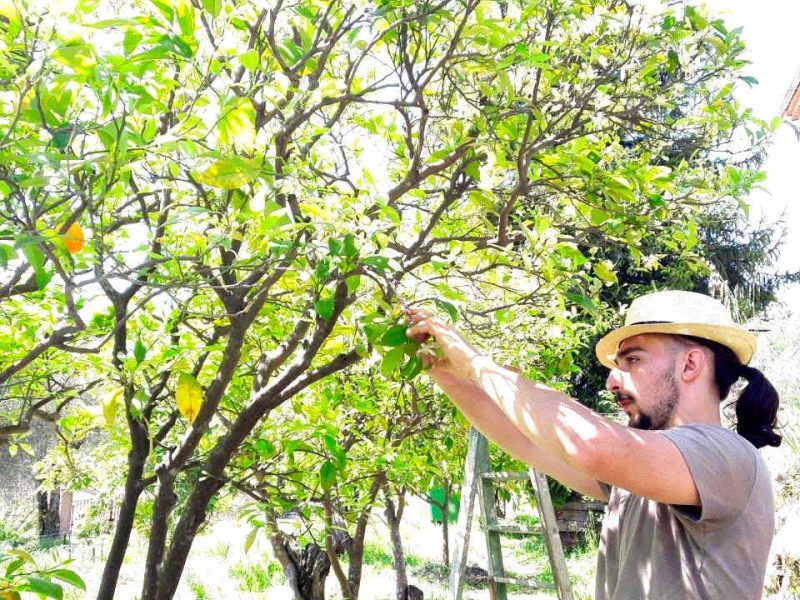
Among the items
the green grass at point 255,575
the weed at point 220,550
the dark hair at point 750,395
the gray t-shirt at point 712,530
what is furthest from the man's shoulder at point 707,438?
the weed at point 220,550

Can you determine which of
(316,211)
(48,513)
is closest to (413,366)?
(316,211)

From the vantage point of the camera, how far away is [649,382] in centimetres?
172

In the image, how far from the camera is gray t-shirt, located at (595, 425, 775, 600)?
148 cm

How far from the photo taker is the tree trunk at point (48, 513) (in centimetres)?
1464

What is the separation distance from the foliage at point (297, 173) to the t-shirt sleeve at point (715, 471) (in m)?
0.60

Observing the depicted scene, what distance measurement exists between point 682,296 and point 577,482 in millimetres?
594

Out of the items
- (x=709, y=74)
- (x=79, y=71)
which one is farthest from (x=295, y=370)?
(x=709, y=74)

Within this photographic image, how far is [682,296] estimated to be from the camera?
1.78 m

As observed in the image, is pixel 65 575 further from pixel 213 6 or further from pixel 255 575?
pixel 255 575

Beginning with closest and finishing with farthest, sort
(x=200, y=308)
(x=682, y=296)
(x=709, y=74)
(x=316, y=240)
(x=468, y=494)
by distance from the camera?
(x=682, y=296) → (x=316, y=240) → (x=709, y=74) → (x=200, y=308) → (x=468, y=494)

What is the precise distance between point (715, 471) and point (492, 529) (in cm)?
325

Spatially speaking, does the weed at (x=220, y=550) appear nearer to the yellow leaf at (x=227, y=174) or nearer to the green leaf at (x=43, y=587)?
the green leaf at (x=43, y=587)

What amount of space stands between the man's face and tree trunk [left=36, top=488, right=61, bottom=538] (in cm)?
1450

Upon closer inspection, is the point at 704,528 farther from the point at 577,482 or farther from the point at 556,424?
the point at 577,482
